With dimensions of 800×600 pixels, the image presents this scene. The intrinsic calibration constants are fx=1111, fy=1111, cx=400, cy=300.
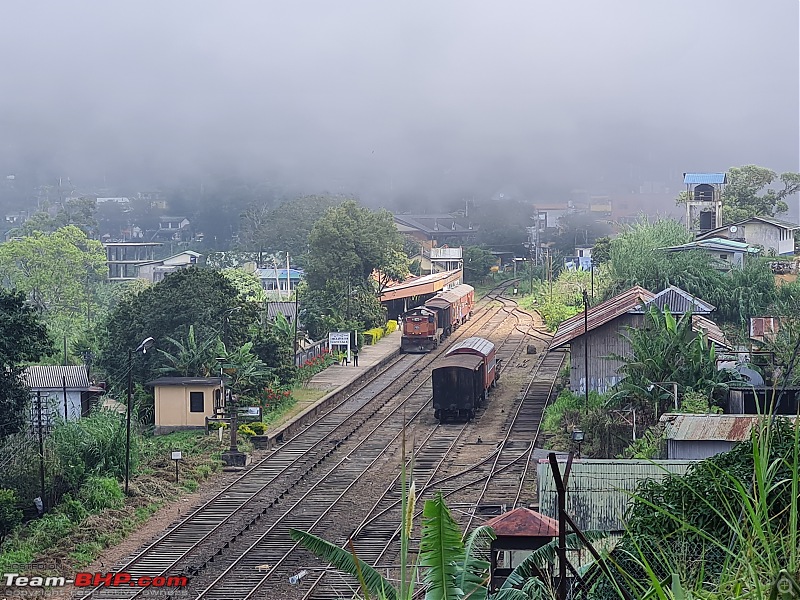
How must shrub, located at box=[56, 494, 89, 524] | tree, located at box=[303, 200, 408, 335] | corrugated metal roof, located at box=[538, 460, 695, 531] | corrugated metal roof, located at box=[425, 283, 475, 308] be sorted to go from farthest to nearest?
tree, located at box=[303, 200, 408, 335] < corrugated metal roof, located at box=[425, 283, 475, 308] < shrub, located at box=[56, 494, 89, 524] < corrugated metal roof, located at box=[538, 460, 695, 531]

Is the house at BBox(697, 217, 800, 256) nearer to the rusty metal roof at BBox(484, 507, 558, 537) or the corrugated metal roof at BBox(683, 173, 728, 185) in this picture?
the corrugated metal roof at BBox(683, 173, 728, 185)

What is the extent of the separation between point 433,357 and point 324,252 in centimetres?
1006

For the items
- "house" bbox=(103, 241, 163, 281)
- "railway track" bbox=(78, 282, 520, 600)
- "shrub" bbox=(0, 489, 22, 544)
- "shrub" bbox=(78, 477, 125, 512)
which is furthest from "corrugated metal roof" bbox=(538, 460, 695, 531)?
"house" bbox=(103, 241, 163, 281)

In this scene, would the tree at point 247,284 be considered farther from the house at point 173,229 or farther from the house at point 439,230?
the house at point 173,229

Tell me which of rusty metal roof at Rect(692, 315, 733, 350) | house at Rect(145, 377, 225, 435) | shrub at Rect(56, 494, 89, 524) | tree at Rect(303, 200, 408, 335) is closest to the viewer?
shrub at Rect(56, 494, 89, 524)

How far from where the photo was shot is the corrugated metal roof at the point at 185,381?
2573 centimetres

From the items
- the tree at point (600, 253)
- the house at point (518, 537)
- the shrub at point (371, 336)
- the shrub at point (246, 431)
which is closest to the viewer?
the house at point (518, 537)

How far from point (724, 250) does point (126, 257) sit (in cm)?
5217

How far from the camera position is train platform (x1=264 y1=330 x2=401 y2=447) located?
26422mm

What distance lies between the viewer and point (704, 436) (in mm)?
17156

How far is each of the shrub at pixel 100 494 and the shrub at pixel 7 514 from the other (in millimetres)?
1444

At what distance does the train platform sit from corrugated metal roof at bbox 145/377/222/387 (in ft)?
5.60

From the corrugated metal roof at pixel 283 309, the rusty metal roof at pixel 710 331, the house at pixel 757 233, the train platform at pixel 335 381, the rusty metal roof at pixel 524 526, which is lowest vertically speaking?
the train platform at pixel 335 381

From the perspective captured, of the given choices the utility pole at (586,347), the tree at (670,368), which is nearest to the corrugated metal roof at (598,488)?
the tree at (670,368)
